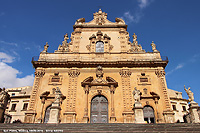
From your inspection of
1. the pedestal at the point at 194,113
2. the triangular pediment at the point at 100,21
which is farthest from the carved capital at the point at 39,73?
the pedestal at the point at 194,113

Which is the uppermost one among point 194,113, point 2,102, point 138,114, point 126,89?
point 126,89

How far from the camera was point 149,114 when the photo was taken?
16312 millimetres

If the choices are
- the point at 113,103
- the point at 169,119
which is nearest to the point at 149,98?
the point at 169,119

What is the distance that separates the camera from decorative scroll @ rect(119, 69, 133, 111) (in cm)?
1638

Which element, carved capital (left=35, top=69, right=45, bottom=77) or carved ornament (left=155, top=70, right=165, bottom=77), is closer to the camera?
carved ornament (left=155, top=70, right=165, bottom=77)

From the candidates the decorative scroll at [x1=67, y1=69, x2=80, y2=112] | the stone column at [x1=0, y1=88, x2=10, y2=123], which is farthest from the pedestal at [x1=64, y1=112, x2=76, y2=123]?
the stone column at [x1=0, y1=88, x2=10, y2=123]

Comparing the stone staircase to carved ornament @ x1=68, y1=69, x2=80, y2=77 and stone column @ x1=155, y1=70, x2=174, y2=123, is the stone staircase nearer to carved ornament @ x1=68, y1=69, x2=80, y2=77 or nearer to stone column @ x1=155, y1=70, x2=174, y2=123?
stone column @ x1=155, y1=70, x2=174, y2=123

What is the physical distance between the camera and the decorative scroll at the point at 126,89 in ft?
53.7

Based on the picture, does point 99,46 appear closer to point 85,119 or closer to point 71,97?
point 71,97

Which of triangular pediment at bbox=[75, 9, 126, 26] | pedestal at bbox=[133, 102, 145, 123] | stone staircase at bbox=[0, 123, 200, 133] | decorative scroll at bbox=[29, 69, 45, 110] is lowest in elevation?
stone staircase at bbox=[0, 123, 200, 133]

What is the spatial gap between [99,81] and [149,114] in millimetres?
5914

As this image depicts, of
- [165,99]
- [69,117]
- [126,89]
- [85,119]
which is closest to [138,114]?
[126,89]

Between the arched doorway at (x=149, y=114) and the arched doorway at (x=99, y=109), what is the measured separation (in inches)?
152

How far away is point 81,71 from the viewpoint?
60.7ft
